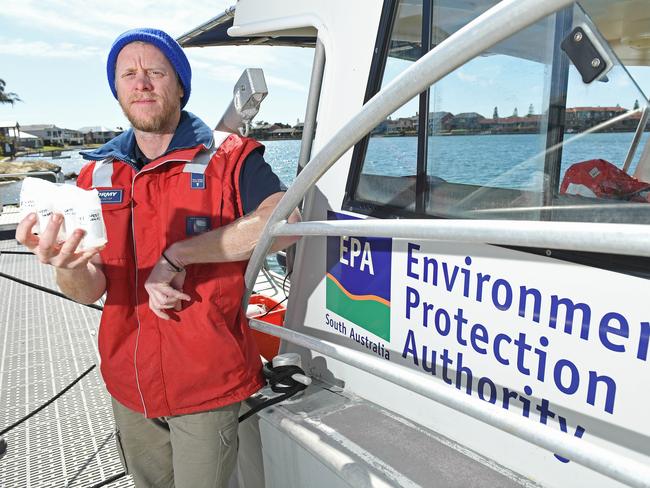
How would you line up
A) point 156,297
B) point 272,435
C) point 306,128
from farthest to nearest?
point 306,128 < point 272,435 < point 156,297

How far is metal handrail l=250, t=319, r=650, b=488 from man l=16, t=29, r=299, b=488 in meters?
0.46

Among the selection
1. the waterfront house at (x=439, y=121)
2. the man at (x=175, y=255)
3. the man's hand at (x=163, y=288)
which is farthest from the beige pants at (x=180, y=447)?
the waterfront house at (x=439, y=121)

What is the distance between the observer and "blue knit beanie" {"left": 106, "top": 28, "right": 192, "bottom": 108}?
5.44 ft

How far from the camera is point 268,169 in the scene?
5.65 feet

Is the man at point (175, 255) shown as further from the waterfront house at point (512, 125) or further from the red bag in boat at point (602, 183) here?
the red bag in boat at point (602, 183)

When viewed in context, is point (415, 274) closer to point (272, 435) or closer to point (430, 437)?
point (430, 437)

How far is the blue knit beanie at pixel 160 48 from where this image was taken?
1.66 m

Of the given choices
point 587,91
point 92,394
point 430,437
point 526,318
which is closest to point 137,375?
point 430,437

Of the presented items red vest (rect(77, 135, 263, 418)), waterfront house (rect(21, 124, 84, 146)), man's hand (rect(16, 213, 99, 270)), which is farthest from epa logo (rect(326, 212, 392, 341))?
waterfront house (rect(21, 124, 84, 146))

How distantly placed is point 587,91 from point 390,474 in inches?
44.1

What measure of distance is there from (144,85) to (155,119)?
0.11 m

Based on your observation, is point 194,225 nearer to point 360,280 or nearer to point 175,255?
point 175,255

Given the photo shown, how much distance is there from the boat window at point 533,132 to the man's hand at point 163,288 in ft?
2.56

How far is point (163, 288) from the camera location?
1.53 m
